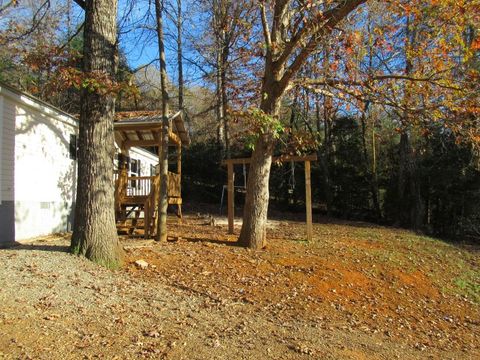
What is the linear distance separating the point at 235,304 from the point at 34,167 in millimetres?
6337

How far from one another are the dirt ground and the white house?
0.80 metres

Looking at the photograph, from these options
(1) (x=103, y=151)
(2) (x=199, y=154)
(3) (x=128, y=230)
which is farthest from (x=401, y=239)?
(2) (x=199, y=154)

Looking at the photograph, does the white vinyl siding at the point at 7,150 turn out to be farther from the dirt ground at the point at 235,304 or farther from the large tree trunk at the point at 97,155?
the large tree trunk at the point at 97,155

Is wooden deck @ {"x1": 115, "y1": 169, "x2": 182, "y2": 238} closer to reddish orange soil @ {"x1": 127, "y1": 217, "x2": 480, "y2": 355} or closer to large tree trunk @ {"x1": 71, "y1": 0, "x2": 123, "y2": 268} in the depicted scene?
reddish orange soil @ {"x1": 127, "y1": 217, "x2": 480, "y2": 355}

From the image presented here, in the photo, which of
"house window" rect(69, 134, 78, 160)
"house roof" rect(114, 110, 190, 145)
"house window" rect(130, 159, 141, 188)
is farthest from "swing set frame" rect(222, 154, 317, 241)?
"house window" rect(130, 159, 141, 188)

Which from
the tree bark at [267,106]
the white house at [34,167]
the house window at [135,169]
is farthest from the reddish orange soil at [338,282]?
the house window at [135,169]

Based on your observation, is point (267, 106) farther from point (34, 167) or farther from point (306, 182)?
point (34, 167)

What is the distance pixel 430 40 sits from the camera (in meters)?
10.5

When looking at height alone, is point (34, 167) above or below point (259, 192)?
above

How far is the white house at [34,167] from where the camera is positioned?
A: 890cm

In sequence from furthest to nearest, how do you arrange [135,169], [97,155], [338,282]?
[135,169]
[338,282]
[97,155]

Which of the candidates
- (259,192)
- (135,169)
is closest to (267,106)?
(259,192)

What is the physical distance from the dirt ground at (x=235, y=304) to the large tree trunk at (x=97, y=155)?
0.35 metres

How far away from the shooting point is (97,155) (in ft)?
24.8
